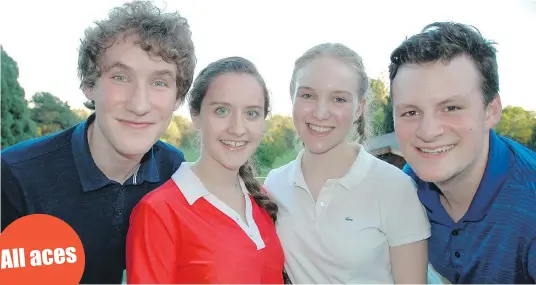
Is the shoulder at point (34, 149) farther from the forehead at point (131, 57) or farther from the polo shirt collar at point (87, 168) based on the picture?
the forehead at point (131, 57)

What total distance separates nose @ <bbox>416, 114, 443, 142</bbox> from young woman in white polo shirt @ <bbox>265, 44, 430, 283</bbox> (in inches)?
9.0

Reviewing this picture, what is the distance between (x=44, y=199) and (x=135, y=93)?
54cm

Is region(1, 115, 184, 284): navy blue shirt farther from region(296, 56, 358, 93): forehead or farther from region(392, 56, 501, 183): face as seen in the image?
region(392, 56, 501, 183): face

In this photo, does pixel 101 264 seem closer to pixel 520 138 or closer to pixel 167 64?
pixel 167 64

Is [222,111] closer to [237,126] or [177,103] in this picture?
[237,126]

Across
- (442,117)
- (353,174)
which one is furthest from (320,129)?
(442,117)

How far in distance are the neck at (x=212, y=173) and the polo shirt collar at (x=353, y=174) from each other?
0.89 ft

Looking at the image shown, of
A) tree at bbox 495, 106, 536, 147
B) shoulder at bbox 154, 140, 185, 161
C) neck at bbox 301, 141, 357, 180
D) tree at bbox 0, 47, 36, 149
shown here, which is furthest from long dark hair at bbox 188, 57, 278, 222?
A: tree at bbox 0, 47, 36, 149

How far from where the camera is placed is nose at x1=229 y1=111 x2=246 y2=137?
62.1 inches

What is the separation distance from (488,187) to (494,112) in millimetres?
278

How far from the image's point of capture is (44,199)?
1.70 m

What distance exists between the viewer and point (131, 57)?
5.41 feet

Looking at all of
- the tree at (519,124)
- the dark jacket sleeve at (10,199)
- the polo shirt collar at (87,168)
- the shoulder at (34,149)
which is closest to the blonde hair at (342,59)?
the polo shirt collar at (87,168)

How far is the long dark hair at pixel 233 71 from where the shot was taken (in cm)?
165
